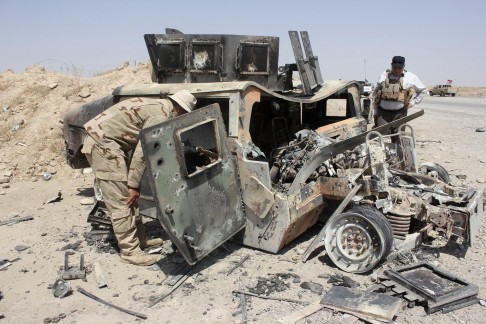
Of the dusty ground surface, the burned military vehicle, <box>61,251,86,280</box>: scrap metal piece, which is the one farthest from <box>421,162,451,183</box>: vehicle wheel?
<box>61,251,86,280</box>: scrap metal piece

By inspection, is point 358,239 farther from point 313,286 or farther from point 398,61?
point 398,61

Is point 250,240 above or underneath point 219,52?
underneath

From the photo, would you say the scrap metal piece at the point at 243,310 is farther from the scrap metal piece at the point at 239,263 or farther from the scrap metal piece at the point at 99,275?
the scrap metal piece at the point at 99,275

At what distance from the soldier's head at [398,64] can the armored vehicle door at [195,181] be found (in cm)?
363

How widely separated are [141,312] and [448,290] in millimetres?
2540

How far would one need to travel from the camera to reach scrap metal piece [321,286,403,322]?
11.6ft

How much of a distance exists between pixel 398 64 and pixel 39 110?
7.82 metres

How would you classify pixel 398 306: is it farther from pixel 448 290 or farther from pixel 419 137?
pixel 419 137

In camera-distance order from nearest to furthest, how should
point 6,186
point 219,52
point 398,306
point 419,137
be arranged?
1. point 398,306
2. point 219,52
3. point 6,186
4. point 419,137

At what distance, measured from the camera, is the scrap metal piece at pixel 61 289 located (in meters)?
4.18

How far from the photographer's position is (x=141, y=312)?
3879 mm

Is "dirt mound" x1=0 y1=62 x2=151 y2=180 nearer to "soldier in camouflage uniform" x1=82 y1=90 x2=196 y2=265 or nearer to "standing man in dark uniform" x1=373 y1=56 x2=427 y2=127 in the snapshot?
"soldier in camouflage uniform" x1=82 y1=90 x2=196 y2=265

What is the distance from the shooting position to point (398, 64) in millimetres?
6934

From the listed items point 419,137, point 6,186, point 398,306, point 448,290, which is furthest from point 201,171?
point 419,137
